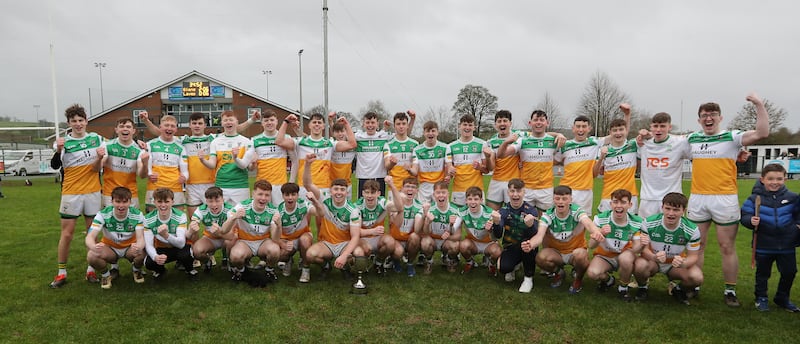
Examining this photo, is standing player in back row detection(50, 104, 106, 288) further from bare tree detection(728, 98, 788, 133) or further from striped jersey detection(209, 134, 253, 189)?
bare tree detection(728, 98, 788, 133)

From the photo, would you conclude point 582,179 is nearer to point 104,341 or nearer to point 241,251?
point 241,251

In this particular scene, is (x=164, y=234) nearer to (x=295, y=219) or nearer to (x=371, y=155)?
(x=295, y=219)

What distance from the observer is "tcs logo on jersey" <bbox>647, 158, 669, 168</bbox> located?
546cm

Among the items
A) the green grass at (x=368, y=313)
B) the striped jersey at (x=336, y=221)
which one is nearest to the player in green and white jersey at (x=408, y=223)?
the green grass at (x=368, y=313)

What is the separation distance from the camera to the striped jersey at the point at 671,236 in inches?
187

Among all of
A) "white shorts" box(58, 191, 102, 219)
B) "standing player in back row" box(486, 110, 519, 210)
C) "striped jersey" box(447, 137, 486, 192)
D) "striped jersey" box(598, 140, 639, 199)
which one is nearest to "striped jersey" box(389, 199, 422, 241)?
"striped jersey" box(447, 137, 486, 192)

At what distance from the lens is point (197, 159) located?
634 cm

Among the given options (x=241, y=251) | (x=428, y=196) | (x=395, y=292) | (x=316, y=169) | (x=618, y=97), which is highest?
(x=618, y=97)

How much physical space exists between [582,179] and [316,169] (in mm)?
3704

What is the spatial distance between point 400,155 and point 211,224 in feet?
9.06

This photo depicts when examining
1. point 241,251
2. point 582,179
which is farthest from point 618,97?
point 241,251

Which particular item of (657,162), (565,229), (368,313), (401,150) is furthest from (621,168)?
(368,313)

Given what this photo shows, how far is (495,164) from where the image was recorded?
252 inches

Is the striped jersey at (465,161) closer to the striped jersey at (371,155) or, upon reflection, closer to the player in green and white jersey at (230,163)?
the striped jersey at (371,155)
